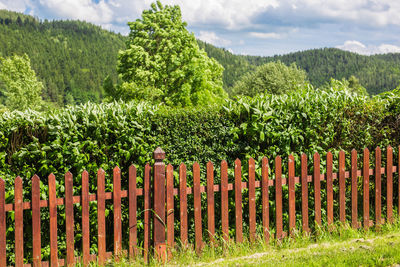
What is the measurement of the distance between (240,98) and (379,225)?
282 centimetres

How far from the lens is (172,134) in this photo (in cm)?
474

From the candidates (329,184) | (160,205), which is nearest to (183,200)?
(160,205)

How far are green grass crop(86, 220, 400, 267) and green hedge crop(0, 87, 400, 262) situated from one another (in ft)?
2.86

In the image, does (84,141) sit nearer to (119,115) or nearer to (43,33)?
(119,115)

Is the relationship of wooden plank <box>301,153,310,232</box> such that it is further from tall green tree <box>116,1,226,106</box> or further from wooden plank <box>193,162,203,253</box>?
tall green tree <box>116,1,226,106</box>

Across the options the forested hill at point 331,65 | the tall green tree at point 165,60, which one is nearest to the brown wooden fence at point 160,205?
the tall green tree at point 165,60

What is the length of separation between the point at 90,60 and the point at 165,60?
426 feet

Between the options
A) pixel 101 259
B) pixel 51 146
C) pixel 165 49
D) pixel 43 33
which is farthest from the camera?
pixel 43 33

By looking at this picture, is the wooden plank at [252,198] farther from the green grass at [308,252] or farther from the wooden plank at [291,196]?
the wooden plank at [291,196]

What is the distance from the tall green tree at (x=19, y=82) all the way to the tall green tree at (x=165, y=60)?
43.3 feet

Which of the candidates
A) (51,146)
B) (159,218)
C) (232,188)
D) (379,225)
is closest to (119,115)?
(51,146)

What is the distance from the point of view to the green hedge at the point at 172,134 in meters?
4.36

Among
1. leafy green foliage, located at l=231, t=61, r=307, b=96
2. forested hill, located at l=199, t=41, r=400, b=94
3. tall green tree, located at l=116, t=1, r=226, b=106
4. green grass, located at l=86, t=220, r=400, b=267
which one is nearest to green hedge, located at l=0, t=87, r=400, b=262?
green grass, located at l=86, t=220, r=400, b=267

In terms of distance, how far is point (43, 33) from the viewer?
169375mm
